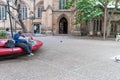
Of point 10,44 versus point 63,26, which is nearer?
point 10,44

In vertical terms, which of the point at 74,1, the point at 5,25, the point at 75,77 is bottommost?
the point at 75,77

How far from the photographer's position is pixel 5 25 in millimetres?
47469

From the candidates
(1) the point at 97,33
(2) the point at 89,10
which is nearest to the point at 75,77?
(2) the point at 89,10

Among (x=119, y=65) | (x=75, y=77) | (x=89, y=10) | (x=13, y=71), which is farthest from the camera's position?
(x=89, y=10)

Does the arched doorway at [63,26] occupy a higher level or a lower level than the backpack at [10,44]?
higher

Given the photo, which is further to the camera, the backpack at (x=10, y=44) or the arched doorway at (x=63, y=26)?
the arched doorway at (x=63, y=26)

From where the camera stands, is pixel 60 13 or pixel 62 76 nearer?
pixel 62 76

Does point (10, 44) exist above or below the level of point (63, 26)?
below

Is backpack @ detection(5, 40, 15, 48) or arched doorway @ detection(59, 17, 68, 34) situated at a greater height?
arched doorway @ detection(59, 17, 68, 34)

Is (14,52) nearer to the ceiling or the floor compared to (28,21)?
nearer to the floor

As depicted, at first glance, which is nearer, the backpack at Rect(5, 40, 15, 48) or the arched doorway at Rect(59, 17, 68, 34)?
the backpack at Rect(5, 40, 15, 48)

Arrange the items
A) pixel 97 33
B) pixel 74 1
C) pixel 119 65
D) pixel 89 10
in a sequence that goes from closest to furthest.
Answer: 1. pixel 119 65
2. pixel 89 10
3. pixel 74 1
4. pixel 97 33

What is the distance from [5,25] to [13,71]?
40904mm

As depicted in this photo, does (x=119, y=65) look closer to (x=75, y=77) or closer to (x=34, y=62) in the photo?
(x=75, y=77)
